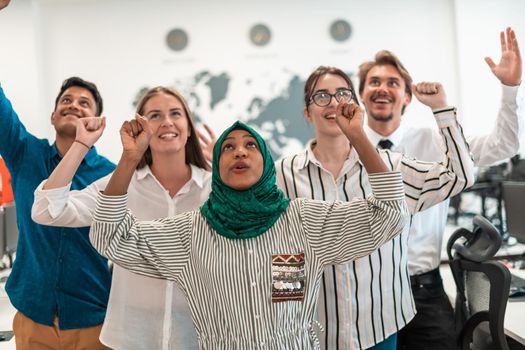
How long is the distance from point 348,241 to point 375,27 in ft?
20.5

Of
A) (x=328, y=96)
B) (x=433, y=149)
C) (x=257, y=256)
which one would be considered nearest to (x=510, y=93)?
(x=433, y=149)

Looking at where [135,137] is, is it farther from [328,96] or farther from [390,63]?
[390,63]

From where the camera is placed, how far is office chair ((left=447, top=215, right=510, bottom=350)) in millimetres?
2252

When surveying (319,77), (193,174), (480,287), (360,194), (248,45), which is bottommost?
(480,287)

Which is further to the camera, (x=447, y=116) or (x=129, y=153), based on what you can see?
(x=447, y=116)

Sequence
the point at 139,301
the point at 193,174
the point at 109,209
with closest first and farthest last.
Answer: the point at 109,209
the point at 139,301
the point at 193,174

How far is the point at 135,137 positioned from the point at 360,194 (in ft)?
2.70

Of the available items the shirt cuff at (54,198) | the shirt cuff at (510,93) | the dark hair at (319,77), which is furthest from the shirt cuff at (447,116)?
the shirt cuff at (54,198)

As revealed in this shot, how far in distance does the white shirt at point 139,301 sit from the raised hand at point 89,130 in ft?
0.65

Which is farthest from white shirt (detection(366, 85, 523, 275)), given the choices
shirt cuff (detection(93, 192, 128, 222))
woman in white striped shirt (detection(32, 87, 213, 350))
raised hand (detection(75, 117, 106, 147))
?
shirt cuff (detection(93, 192, 128, 222))

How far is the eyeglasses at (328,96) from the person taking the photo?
1958 millimetres

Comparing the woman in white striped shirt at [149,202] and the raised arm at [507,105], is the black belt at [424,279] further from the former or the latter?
the woman in white striped shirt at [149,202]

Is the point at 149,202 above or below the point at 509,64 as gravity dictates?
below

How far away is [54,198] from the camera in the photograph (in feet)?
6.07
